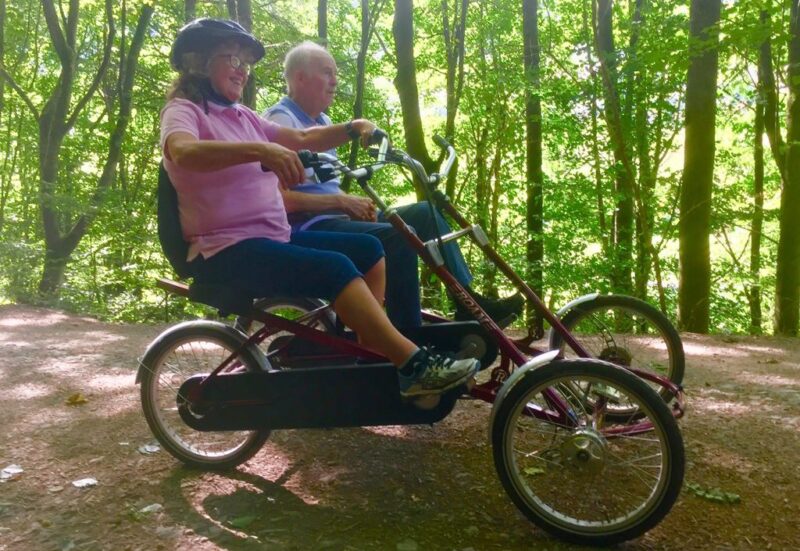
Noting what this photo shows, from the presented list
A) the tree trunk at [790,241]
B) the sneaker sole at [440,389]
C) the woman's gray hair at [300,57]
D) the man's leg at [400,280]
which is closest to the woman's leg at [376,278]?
the man's leg at [400,280]

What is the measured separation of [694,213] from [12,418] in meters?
6.99

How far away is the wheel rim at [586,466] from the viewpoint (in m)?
2.17

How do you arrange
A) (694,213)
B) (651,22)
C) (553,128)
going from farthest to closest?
(553,128), (651,22), (694,213)

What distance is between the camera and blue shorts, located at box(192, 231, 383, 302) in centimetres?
240

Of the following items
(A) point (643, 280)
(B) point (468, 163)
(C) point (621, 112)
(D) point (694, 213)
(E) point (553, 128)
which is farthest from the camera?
(B) point (468, 163)

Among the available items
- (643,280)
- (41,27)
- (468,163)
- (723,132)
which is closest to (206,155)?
(643,280)

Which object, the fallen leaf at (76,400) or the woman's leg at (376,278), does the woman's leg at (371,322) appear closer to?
the woman's leg at (376,278)

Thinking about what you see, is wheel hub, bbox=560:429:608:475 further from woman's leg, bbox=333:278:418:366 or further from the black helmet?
the black helmet

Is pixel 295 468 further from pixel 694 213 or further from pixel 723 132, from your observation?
pixel 723 132

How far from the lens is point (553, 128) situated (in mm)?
12203

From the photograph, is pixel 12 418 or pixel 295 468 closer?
pixel 295 468

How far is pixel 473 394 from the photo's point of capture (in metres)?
2.51

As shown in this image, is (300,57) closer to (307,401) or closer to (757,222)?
(307,401)

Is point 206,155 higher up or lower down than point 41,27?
lower down
